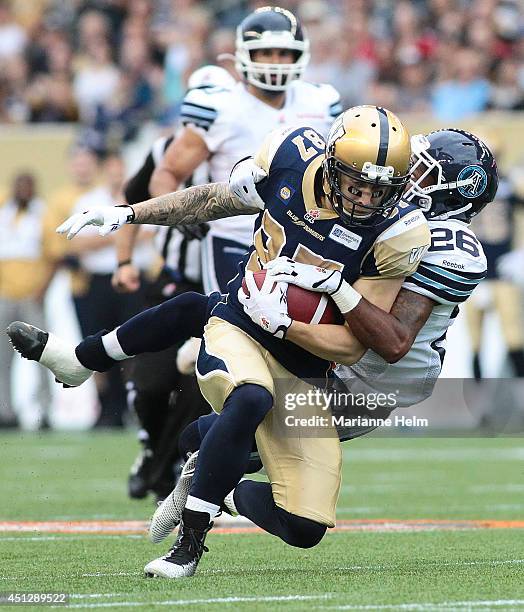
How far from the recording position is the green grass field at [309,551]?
13.8 feet

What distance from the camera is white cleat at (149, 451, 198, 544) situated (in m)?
4.96

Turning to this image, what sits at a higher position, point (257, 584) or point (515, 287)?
point (257, 584)

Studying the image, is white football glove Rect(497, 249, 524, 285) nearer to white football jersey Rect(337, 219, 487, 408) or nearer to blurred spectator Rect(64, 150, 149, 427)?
blurred spectator Rect(64, 150, 149, 427)

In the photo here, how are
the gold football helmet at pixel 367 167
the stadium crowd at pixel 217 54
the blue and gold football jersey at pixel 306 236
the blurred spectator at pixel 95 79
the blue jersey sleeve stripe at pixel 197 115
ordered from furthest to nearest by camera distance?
the blurred spectator at pixel 95 79, the stadium crowd at pixel 217 54, the blue jersey sleeve stripe at pixel 197 115, the blue and gold football jersey at pixel 306 236, the gold football helmet at pixel 367 167

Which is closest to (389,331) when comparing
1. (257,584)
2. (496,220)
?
(257,584)

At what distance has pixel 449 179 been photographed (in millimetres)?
4988

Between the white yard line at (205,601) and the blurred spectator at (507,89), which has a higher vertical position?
the white yard line at (205,601)

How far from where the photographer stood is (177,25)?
527 inches

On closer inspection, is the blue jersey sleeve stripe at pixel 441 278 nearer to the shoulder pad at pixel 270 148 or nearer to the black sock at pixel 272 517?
the shoulder pad at pixel 270 148

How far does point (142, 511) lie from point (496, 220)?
17.5 ft

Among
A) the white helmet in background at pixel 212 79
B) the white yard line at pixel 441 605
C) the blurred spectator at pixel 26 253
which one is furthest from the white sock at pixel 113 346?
the blurred spectator at pixel 26 253

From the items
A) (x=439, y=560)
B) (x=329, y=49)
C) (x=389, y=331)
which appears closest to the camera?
(x=389, y=331)

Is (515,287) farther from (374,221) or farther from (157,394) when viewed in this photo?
(374,221)

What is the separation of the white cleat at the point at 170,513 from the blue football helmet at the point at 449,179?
1262 millimetres
